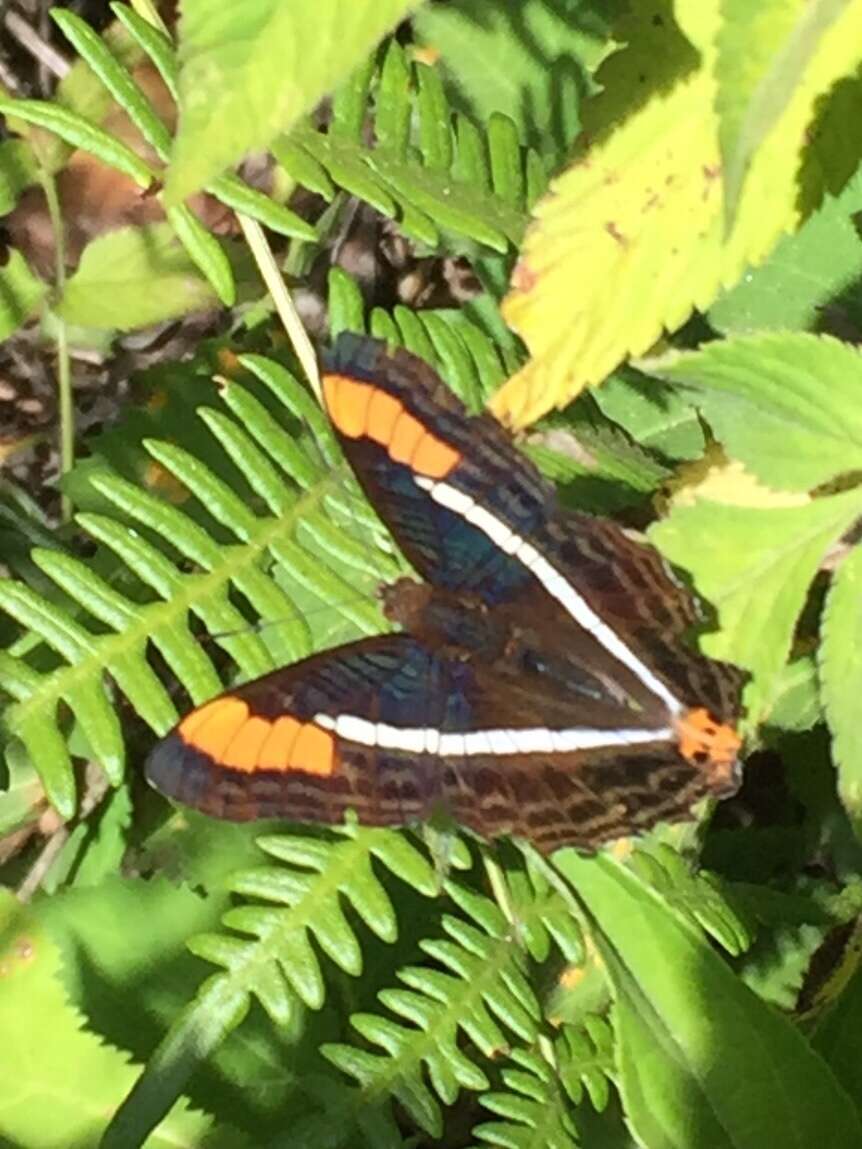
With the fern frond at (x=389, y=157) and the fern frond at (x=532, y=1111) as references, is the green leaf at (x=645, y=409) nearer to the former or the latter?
the fern frond at (x=389, y=157)

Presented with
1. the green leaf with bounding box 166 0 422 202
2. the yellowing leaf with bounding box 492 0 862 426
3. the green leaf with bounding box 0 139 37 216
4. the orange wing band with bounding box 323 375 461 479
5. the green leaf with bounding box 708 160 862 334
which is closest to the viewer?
the green leaf with bounding box 166 0 422 202

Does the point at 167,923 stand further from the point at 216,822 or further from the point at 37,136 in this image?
the point at 37,136

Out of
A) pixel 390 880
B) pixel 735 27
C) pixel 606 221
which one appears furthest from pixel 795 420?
pixel 390 880

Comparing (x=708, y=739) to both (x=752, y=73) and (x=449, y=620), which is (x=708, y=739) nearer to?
(x=449, y=620)

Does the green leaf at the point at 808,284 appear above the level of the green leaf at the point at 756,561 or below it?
above

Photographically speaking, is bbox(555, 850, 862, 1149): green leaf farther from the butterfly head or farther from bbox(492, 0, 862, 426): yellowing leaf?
bbox(492, 0, 862, 426): yellowing leaf

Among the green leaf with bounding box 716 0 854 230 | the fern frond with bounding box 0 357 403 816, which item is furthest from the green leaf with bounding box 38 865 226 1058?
the green leaf with bounding box 716 0 854 230

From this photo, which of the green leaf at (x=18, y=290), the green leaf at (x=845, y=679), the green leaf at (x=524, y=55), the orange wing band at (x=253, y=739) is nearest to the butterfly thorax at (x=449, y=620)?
the orange wing band at (x=253, y=739)
